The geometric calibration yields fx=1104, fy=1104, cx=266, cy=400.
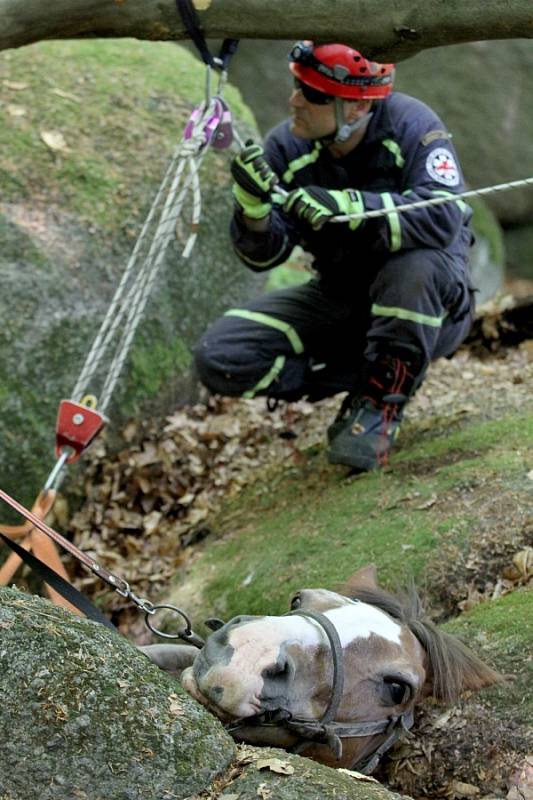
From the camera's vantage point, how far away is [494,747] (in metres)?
3.36

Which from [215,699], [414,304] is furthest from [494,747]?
[414,304]

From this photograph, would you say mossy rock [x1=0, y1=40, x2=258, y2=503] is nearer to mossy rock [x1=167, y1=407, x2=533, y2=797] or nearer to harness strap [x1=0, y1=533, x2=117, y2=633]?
mossy rock [x1=167, y1=407, x2=533, y2=797]

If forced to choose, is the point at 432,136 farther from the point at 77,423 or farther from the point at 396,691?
the point at 396,691

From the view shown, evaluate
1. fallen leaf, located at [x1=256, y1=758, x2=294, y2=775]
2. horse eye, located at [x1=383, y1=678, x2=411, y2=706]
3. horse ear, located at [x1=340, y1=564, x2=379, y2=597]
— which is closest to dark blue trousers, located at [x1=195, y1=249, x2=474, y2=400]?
horse ear, located at [x1=340, y1=564, x2=379, y2=597]

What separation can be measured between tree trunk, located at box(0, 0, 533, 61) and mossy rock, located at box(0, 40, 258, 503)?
2.97m

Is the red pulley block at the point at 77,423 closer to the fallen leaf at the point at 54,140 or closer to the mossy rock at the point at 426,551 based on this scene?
the mossy rock at the point at 426,551

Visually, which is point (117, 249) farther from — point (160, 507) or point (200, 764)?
point (200, 764)

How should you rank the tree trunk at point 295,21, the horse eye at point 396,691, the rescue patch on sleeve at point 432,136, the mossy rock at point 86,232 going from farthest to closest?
the mossy rock at point 86,232, the rescue patch on sleeve at point 432,136, the tree trunk at point 295,21, the horse eye at point 396,691

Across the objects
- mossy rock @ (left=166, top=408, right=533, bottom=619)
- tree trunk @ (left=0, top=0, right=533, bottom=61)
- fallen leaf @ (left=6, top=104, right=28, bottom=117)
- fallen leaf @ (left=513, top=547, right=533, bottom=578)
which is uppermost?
tree trunk @ (left=0, top=0, right=533, bottom=61)

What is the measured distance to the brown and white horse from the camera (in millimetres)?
2904

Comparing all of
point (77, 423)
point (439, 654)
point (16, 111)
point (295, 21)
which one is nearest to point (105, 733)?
point (439, 654)

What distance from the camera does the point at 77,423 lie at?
485 cm

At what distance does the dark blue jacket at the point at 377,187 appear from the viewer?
518 cm

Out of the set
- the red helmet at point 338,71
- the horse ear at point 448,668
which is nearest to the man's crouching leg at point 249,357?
the red helmet at point 338,71
